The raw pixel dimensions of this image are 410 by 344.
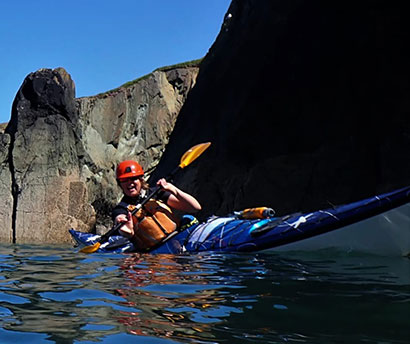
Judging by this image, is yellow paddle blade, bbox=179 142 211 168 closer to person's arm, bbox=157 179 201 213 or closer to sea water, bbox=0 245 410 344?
person's arm, bbox=157 179 201 213

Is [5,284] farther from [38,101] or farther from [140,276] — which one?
[38,101]

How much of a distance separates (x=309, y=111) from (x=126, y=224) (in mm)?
6391

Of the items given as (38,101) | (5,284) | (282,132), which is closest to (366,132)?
(282,132)

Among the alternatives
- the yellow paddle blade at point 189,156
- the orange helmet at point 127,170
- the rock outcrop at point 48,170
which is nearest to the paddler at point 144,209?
the orange helmet at point 127,170

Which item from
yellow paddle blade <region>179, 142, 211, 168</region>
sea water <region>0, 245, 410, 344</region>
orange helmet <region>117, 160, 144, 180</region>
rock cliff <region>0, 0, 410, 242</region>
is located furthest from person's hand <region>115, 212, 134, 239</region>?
rock cliff <region>0, 0, 410, 242</region>

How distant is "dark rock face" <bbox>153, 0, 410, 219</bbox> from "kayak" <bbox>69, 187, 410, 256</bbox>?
458 cm

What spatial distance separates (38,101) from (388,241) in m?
15.5

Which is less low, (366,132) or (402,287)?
(366,132)

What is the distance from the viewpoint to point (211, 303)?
237 centimetres

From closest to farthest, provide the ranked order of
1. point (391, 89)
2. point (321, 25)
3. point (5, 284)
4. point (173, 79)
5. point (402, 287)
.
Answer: point (402, 287)
point (5, 284)
point (391, 89)
point (321, 25)
point (173, 79)

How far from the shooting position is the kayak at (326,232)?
13.6ft

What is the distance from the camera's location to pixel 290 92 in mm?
11188

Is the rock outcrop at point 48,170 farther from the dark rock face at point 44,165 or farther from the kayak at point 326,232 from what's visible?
the kayak at point 326,232

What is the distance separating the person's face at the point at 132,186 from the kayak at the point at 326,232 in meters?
0.79
